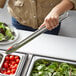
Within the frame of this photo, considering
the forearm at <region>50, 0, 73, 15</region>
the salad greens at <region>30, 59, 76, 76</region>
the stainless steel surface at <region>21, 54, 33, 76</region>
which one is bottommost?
the salad greens at <region>30, 59, 76, 76</region>

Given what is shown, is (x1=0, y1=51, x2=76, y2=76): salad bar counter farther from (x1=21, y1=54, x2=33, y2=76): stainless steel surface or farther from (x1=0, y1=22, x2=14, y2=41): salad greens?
(x1=0, y1=22, x2=14, y2=41): salad greens

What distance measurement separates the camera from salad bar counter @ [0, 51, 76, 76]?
3.34 ft

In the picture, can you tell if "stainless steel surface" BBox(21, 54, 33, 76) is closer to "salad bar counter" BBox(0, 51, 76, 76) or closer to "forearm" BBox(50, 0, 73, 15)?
"salad bar counter" BBox(0, 51, 76, 76)

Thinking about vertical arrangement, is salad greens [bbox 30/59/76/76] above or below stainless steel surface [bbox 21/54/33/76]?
below

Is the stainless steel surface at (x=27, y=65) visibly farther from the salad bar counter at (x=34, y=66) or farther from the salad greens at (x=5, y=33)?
the salad greens at (x=5, y=33)

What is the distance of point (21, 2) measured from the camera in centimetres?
124

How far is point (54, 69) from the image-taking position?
104cm

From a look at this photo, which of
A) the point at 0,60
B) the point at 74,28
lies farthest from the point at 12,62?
the point at 74,28

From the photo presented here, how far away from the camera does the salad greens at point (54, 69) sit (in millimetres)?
1016

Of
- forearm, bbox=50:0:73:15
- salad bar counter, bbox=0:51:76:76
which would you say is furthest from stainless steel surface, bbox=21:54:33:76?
forearm, bbox=50:0:73:15

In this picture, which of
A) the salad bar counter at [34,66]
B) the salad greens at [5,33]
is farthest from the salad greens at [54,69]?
the salad greens at [5,33]

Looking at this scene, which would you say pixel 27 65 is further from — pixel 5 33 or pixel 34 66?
pixel 5 33

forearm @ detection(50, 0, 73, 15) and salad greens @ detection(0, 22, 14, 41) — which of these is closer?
forearm @ detection(50, 0, 73, 15)

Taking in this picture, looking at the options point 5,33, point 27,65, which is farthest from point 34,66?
point 5,33
